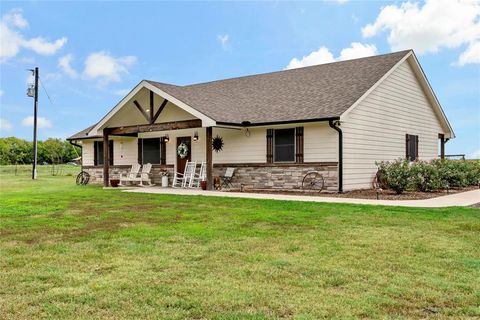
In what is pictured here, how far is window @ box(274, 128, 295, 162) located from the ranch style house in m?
0.03

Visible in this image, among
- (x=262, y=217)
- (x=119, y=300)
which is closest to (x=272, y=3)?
(x=262, y=217)

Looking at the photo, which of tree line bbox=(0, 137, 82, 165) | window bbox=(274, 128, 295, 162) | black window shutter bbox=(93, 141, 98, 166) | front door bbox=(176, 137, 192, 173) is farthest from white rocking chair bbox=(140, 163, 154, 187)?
tree line bbox=(0, 137, 82, 165)

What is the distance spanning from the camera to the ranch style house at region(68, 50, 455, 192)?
13.6 meters

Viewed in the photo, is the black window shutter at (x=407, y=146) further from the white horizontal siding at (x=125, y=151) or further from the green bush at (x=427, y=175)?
the white horizontal siding at (x=125, y=151)

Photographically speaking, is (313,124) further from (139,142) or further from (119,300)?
(119,300)

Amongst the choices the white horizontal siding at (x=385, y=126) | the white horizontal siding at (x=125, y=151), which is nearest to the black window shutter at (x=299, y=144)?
the white horizontal siding at (x=385, y=126)

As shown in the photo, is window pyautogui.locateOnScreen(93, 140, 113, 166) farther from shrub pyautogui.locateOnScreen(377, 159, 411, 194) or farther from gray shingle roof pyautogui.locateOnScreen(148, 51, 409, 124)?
shrub pyautogui.locateOnScreen(377, 159, 411, 194)

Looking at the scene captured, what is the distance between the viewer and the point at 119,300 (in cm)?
335

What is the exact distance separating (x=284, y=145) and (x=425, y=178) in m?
4.61

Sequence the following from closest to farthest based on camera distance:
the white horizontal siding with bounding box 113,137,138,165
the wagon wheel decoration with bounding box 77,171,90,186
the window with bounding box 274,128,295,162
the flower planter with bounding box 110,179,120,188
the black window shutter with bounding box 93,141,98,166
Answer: the window with bounding box 274,128,295,162, the flower planter with bounding box 110,179,120,188, the white horizontal siding with bounding box 113,137,138,165, the wagon wheel decoration with bounding box 77,171,90,186, the black window shutter with bounding box 93,141,98,166

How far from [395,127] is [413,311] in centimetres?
1388

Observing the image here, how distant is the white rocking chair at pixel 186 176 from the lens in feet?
54.1

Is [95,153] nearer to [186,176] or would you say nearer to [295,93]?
[186,176]

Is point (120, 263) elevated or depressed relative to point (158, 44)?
depressed
